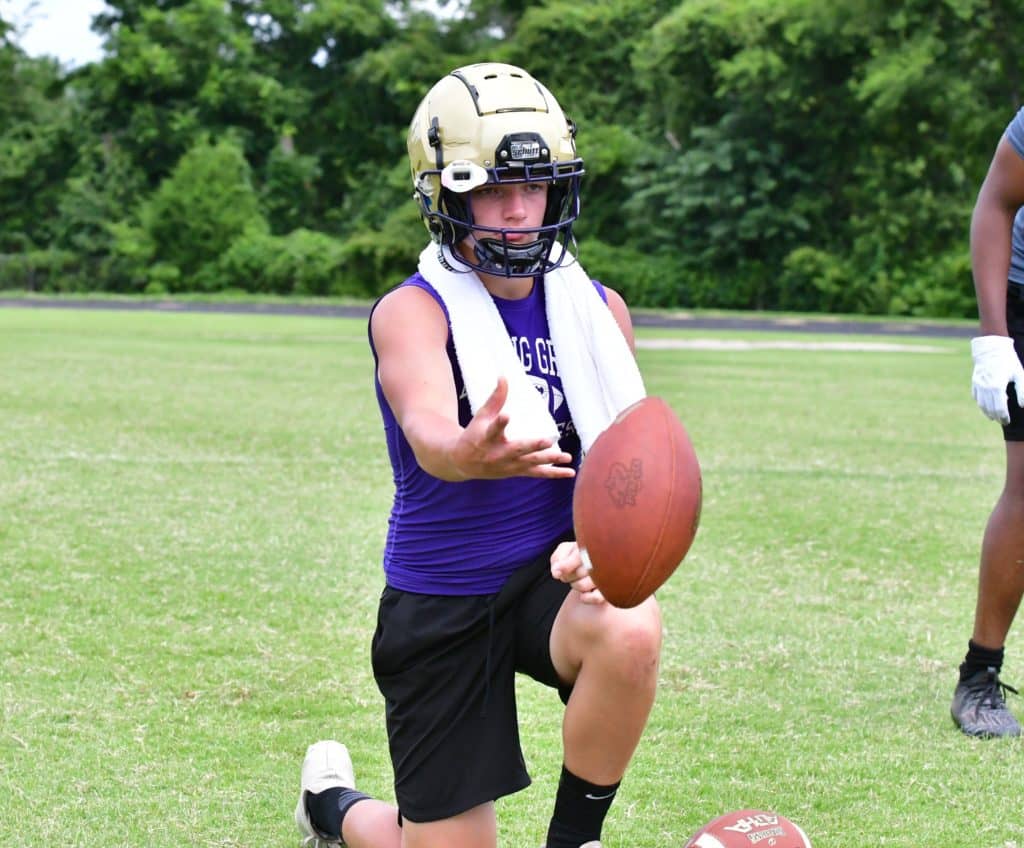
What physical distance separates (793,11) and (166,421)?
105ft

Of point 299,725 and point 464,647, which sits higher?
point 464,647

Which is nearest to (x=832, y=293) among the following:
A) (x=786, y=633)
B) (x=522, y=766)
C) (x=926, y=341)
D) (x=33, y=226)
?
(x=926, y=341)

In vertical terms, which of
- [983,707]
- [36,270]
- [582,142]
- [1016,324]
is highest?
[582,142]

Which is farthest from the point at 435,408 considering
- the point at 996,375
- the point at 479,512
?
the point at 996,375

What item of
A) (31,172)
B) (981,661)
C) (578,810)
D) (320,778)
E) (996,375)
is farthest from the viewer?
(31,172)

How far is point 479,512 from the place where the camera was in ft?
9.96

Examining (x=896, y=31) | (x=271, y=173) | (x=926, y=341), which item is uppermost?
(x=896, y=31)

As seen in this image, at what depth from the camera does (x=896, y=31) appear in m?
37.7

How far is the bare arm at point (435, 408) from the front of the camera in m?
2.42

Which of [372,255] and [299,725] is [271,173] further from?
[299,725]

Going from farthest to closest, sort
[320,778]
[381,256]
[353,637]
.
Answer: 1. [381,256]
2. [353,637]
3. [320,778]

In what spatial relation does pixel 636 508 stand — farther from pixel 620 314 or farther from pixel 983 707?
pixel 983 707

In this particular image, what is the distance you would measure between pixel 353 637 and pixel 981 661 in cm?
217

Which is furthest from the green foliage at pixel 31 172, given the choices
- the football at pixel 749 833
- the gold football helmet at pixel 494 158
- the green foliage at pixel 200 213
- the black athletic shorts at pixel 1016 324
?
the football at pixel 749 833
